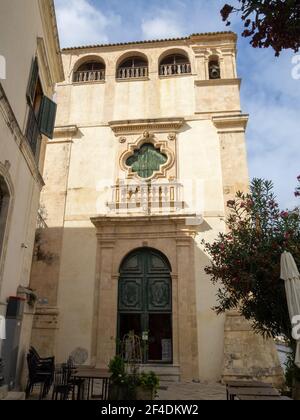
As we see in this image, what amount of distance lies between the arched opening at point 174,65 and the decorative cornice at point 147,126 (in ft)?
7.79

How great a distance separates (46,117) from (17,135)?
1888 millimetres

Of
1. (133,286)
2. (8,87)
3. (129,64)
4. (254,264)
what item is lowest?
(254,264)

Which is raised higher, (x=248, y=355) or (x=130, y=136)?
(x=130, y=136)

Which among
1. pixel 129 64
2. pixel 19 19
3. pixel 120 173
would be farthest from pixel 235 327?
pixel 129 64

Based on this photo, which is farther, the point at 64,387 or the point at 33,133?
the point at 33,133

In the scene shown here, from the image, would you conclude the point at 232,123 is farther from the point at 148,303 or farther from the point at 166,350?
the point at 166,350

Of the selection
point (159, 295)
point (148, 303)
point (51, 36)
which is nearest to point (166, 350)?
point (148, 303)

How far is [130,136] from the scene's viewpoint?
42.0 feet

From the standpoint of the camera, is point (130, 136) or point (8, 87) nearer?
point (8, 87)

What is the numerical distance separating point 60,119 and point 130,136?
9.62 feet

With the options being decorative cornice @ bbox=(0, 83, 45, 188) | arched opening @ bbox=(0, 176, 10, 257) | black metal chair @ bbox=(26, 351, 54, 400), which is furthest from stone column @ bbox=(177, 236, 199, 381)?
arched opening @ bbox=(0, 176, 10, 257)

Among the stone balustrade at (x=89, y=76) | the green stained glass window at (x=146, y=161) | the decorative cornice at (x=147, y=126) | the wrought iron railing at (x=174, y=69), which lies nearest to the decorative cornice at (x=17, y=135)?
the green stained glass window at (x=146, y=161)

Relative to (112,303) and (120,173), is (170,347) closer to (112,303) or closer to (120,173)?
(112,303)

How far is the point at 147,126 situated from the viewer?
42.0 feet
